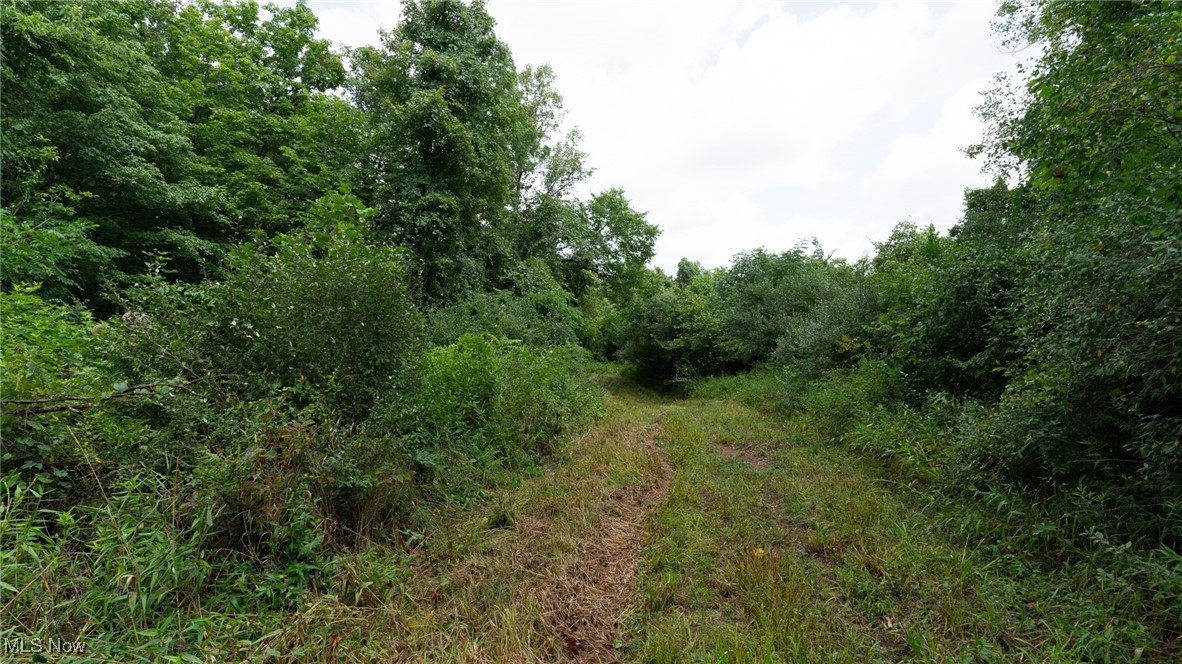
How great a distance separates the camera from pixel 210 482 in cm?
245

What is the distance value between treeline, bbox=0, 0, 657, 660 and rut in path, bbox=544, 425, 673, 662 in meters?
1.37

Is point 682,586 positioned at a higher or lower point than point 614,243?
lower

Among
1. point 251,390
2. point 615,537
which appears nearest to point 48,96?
point 251,390

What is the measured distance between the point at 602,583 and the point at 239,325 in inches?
146

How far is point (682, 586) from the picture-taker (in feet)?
9.64

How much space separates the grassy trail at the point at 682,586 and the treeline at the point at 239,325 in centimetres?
42

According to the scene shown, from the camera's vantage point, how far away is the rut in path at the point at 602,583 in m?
2.52

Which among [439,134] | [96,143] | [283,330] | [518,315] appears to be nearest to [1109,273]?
[283,330]

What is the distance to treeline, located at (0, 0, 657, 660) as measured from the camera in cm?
227

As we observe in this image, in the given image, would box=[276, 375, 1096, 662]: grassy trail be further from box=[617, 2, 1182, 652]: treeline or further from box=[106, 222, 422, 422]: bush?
box=[106, 222, 422, 422]: bush

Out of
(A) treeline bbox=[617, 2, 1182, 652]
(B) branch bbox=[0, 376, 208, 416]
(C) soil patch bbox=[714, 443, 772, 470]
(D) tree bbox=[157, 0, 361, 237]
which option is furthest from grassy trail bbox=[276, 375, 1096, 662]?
(D) tree bbox=[157, 0, 361, 237]

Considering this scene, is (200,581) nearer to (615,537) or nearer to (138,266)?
(615,537)

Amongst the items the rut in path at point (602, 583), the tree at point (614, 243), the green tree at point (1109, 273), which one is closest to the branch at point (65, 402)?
the rut in path at point (602, 583)

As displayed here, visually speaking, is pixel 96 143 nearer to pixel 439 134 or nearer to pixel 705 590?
pixel 439 134
